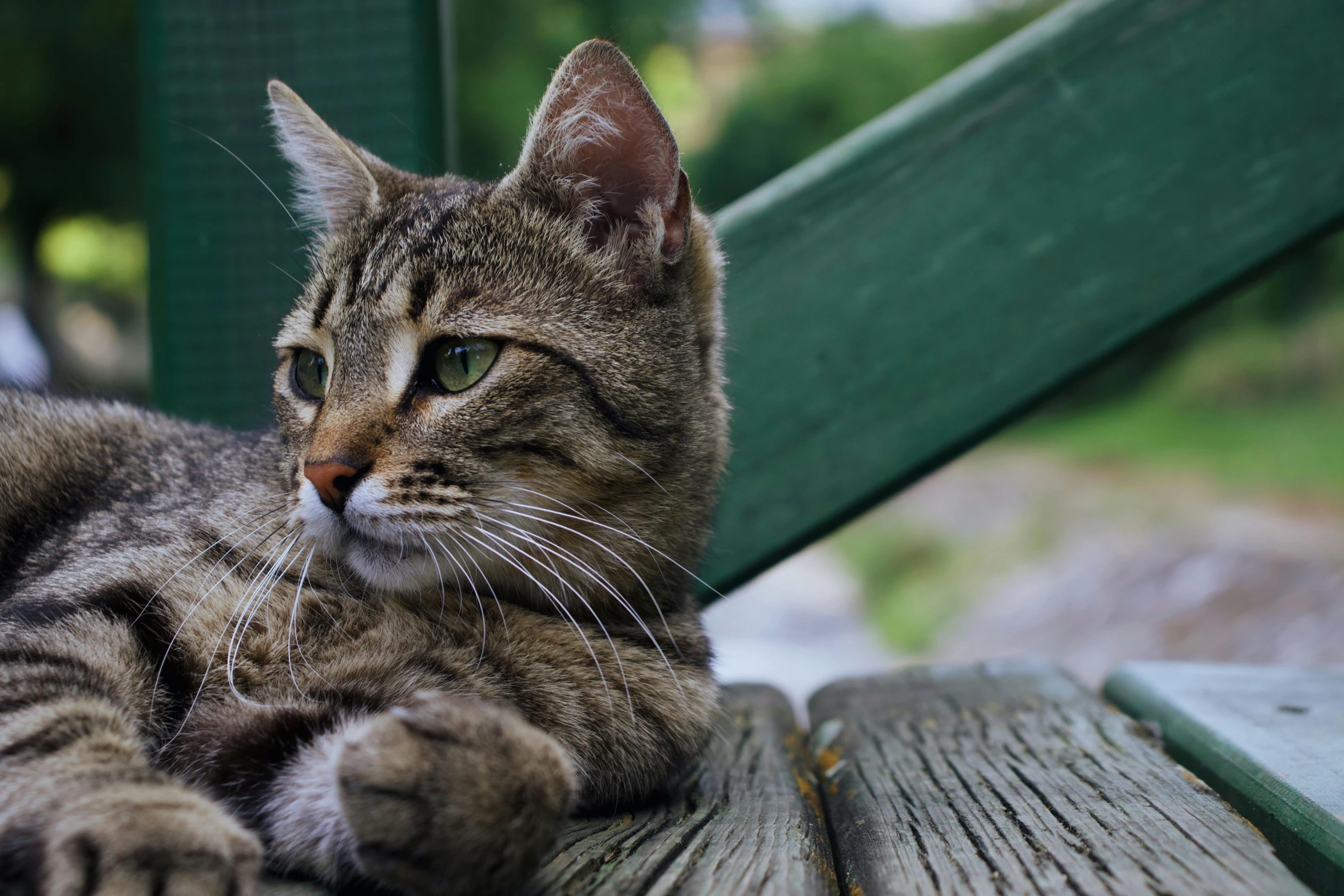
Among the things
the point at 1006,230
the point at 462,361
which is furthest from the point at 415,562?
the point at 1006,230

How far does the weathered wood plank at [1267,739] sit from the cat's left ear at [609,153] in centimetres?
131

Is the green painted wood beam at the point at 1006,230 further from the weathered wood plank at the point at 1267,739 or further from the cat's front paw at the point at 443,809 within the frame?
the cat's front paw at the point at 443,809

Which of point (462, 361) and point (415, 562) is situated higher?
point (462, 361)

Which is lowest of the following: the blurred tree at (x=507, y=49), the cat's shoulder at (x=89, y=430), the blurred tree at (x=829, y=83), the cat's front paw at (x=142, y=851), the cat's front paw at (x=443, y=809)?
the cat's front paw at (x=142, y=851)

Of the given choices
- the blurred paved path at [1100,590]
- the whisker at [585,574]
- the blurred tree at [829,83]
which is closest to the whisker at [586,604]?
the whisker at [585,574]

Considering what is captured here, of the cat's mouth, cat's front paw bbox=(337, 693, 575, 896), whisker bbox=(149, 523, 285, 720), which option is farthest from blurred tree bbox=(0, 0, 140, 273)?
cat's front paw bbox=(337, 693, 575, 896)

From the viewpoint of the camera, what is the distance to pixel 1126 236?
8.26 ft

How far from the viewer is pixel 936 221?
256 centimetres

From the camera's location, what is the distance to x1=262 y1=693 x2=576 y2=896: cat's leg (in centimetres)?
127

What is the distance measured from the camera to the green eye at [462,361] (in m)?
1.95

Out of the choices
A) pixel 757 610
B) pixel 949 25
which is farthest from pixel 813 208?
pixel 949 25

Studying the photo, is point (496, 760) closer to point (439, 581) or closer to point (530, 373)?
point (439, 581)

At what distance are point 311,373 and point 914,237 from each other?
1.38m

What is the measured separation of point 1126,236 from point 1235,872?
5.13 ft
